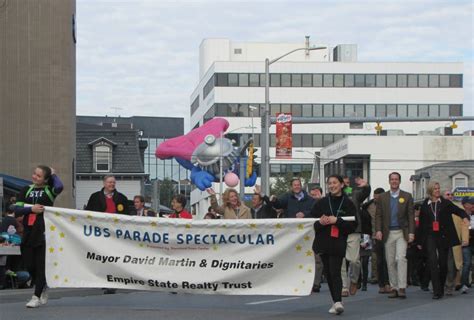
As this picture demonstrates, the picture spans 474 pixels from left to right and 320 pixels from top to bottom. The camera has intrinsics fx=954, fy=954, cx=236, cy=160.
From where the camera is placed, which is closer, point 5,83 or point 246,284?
point 246,284

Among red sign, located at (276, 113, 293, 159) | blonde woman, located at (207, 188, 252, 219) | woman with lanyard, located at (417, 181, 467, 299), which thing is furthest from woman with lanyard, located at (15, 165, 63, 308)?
red sign, located at (276, 113, 293, 159)

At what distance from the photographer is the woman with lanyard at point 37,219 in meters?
12.1

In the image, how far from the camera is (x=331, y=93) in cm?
9588

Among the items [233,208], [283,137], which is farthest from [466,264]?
[283,137]

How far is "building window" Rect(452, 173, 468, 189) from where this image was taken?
77.7 meters

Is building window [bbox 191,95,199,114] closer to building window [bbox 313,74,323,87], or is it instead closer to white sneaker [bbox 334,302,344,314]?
building window [bbox 313,74,323,87]

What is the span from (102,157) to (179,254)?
49.1 meters

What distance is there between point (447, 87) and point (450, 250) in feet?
272

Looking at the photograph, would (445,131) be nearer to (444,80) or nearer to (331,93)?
(444,80)

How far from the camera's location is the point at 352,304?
529 inches

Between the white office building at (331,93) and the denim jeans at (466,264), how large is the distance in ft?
252

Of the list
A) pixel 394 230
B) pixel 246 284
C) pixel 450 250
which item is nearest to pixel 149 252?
pixel 246 284

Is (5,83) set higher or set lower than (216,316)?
higher

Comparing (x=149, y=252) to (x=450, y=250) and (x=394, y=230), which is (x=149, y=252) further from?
(x=450, y=250)
